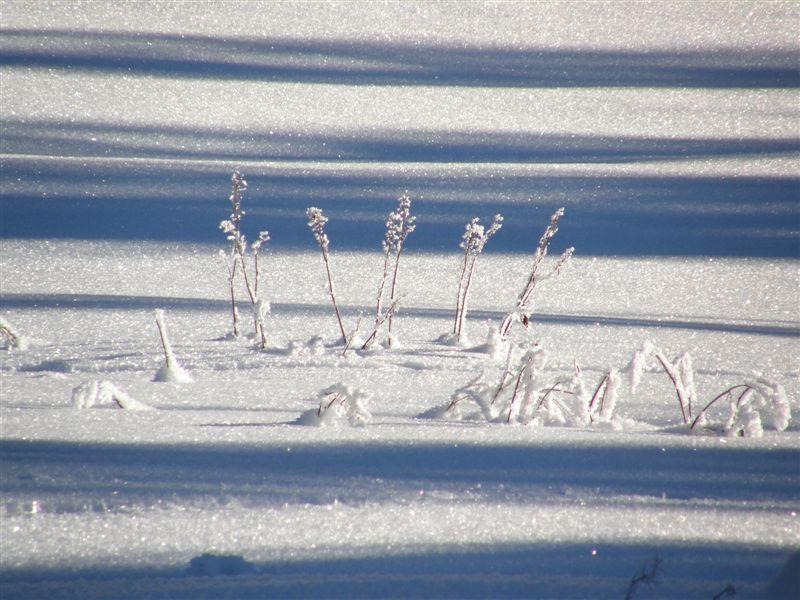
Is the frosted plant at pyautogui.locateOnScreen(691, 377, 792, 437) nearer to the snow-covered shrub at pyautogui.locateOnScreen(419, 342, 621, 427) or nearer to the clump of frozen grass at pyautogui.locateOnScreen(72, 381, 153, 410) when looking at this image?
the snow-covered shrub at pyautogui.locateOnScreen(419, 342, 621, 427)

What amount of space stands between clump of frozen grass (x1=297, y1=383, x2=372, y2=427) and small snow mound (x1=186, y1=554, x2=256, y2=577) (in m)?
0.49

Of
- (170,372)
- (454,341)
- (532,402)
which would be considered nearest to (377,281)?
(454,341)

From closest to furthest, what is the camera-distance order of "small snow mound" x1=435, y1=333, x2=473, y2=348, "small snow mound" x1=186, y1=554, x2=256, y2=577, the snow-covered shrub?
"small snow mound" x1=186, y1=554, x2=256, y2=577 → the snow-covered shrub → "small snow mound" x1=435, y1=333, x2=473, y2=348

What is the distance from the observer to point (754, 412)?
166 centimetres

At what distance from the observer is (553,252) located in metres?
4.13

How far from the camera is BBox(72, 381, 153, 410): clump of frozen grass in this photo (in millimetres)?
1729

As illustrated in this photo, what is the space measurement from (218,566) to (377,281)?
2.54m

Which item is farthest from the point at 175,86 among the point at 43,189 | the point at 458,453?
the point at 458,453

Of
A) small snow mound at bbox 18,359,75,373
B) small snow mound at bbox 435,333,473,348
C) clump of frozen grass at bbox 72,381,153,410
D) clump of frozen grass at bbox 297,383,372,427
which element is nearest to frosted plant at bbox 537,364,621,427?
clump of frozen grass at bbox 297,383,372,427

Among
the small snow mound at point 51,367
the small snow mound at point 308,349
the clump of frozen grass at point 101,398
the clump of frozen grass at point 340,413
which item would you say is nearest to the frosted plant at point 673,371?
the clump of frozen grass at point 340,413

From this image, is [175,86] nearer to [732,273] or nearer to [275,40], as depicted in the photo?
[275,40]

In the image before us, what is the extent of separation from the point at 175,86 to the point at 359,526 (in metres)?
5.66

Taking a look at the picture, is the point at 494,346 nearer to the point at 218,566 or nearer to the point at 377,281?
the point at 377,281

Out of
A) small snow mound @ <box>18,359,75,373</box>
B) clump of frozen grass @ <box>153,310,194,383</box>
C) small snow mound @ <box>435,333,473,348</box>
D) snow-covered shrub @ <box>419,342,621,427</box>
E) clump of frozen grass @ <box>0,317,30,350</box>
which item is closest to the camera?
snow-covered shrub @ <box>419,342,621,427</box>
